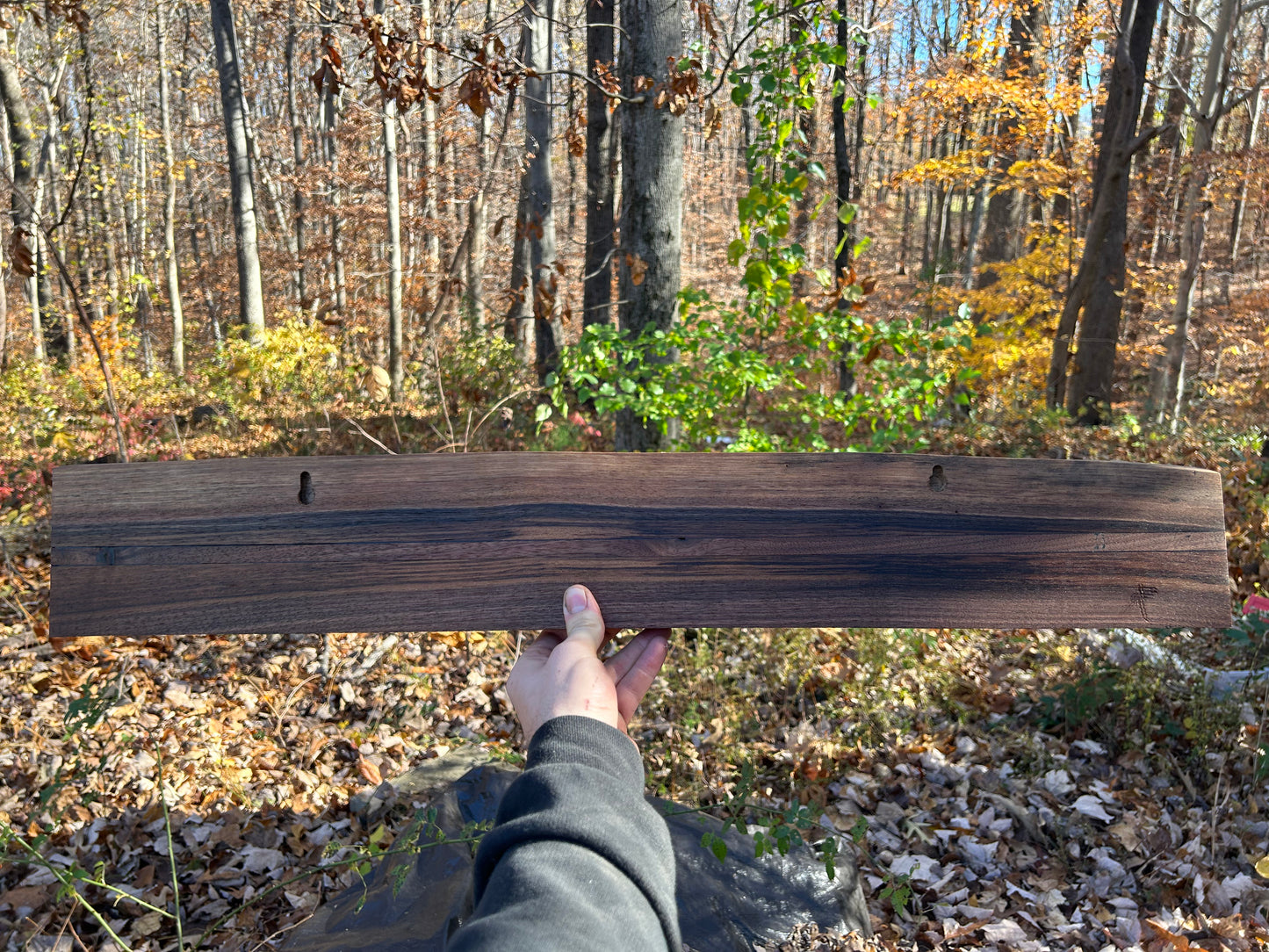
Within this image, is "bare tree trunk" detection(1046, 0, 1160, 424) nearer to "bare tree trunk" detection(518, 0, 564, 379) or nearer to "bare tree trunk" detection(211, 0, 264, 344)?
"bare tree trunk" detection(518, 0, 564, 379)

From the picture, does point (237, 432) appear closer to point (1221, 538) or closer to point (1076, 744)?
point (1076, 744)

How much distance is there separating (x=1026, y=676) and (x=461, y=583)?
172 inches

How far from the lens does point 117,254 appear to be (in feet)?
81.7

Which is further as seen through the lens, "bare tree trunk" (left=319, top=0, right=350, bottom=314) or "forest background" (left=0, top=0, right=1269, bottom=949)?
"bare tree trunk" (left=319, top=0, right=350, bottom=314)

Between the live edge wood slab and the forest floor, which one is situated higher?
the live edge wood slab

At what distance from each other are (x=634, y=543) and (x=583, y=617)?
6.8 inches

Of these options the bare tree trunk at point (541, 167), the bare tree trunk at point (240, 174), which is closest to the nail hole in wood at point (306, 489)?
the bare tree trunk at point (541, 167)

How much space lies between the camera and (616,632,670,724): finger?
4.90 feet

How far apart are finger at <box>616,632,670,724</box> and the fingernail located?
16cm

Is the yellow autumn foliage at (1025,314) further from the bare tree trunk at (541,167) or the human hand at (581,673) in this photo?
the human hand at (581,673)

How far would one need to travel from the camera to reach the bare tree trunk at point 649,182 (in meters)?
5.08

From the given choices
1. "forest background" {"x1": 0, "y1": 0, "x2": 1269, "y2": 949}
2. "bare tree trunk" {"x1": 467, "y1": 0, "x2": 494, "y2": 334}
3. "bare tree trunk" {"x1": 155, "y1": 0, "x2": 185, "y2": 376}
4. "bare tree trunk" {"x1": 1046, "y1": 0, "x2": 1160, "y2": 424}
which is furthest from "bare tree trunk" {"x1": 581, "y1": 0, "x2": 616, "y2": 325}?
"bare tree trunk" {"x1": 155, "y1": 0, "x2": 185, "y2": 376}

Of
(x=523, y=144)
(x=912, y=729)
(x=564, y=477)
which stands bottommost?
(x=912, y=729)

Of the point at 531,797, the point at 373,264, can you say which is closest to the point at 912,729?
the point at 531,797
